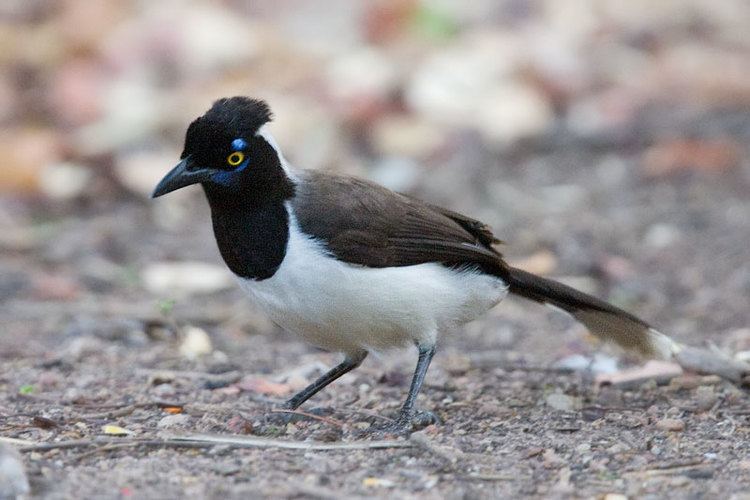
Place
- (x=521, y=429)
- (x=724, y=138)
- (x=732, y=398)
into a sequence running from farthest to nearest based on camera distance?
(x=724, y=138), (x=732, y=398), (x=521, y=429)

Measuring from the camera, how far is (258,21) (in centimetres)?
1152

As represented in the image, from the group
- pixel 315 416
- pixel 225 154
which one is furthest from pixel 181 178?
pixel 315 416

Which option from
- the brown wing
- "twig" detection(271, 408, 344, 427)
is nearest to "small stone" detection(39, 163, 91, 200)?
the brown wing

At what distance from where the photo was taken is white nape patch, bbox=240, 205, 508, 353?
469 centimetres

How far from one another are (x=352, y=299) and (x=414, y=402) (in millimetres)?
509

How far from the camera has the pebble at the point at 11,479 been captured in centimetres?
→ 365

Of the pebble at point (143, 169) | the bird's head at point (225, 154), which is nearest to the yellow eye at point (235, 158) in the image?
the bird's head at point (225, 154)

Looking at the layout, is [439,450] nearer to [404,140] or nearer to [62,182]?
[62,182]

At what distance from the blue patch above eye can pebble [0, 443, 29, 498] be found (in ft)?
5.10

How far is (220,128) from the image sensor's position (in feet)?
15.6

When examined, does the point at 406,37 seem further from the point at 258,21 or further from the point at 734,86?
the point at 734,86

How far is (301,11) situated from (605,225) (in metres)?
4.52

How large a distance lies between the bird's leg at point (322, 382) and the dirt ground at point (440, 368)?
6 cm

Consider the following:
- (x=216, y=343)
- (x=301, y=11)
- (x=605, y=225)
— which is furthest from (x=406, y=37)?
(x=216, y=343)
